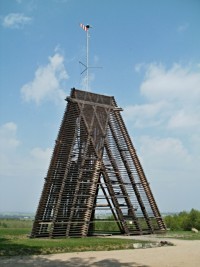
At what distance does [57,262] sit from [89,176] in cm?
1231

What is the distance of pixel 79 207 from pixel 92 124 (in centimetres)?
586

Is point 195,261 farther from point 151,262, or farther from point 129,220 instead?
point 129,220

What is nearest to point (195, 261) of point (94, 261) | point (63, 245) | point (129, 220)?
point (94, 261)

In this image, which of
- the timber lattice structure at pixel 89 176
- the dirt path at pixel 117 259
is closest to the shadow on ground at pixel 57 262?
the dirt path at pixel 117 259

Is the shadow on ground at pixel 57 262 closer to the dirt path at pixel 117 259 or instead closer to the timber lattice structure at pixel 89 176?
the dirt path at pixel 117 259

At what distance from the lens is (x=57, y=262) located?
1377 cm

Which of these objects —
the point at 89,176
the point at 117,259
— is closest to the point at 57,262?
Answer: the point at 117,259

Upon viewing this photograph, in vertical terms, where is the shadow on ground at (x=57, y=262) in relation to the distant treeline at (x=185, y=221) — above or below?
below

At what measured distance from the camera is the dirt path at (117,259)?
528 inches

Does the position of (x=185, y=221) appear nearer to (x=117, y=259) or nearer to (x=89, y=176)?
(x=89, y=176)

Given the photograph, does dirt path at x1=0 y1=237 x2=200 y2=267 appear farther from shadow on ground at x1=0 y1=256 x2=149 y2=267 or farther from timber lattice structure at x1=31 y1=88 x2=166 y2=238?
timber lattice structure at x1=31 y1=88 x2=166 y2=238

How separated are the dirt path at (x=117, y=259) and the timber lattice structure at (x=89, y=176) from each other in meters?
7.97

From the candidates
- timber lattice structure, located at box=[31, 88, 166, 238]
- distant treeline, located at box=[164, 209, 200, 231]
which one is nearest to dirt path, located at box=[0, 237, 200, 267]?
timber lattice structure, located at box=[31, 88, 166, 238]

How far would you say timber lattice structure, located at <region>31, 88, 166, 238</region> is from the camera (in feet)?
81.0
